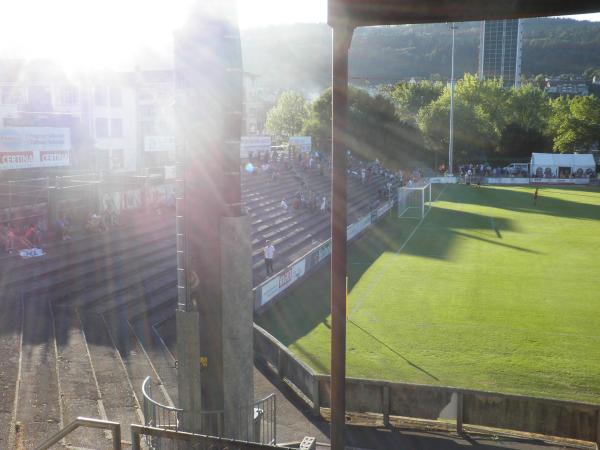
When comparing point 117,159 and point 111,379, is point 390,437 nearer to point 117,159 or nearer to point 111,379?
point 111,379

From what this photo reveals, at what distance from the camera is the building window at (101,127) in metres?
39.8

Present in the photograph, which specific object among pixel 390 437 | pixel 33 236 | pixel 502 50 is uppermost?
pixel 502 50

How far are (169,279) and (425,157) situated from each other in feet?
215

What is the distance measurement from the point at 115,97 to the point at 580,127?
6510 centimetres

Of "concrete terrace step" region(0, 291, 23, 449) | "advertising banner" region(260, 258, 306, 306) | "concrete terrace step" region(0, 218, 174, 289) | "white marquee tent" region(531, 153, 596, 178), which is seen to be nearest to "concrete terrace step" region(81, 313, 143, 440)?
"concrete terrace step" region(0, 291, 23, 449)

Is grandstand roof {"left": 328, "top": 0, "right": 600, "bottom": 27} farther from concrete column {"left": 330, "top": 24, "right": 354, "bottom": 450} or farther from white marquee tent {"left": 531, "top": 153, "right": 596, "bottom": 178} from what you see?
white marquee tent {"left": 531, "top": 153, "right": 596, "bottom": 178}

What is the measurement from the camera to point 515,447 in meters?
11.5

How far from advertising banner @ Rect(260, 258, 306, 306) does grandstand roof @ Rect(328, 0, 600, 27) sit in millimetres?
16369

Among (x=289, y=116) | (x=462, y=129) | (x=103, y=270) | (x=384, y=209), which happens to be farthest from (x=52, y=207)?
(x=289, y=116)

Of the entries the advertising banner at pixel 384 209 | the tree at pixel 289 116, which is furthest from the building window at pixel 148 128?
the tree at pixel 289 116

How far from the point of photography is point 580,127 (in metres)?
83.3

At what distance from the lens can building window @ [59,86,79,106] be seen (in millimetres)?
40062

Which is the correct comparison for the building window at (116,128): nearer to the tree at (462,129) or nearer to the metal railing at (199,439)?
the metal railing at (199,439)

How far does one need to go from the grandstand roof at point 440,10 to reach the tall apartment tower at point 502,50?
175689mm
